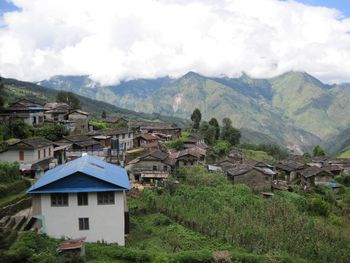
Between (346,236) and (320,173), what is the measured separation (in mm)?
32076

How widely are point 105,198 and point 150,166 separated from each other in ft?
82.5

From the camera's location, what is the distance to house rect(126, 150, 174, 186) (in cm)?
4480

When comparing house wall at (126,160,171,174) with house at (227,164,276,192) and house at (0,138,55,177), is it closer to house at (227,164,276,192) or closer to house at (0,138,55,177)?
house at (227,164,276,192)

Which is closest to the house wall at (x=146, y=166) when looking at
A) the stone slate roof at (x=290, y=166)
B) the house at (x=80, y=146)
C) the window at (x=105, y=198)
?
the house at (x=80, y=146)

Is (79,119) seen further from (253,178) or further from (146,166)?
(253,178)

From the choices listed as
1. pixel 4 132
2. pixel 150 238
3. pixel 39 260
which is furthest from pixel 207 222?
pixel 4 132

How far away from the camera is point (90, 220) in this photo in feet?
72.0

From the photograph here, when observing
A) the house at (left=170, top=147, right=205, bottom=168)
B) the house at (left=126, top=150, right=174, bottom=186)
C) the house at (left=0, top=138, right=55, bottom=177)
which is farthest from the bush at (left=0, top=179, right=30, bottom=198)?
the house at (left=170, top=147, right=205, bottom=168)

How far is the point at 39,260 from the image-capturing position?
16438 millimetres

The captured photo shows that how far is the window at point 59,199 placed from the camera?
72.2 feet

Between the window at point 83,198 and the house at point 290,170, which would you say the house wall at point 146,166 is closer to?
the window at point 83,198

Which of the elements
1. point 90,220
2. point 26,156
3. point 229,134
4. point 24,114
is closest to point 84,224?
point 90,220

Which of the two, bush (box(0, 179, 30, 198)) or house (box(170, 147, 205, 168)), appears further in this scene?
house (box(170, 147, 205, 168))

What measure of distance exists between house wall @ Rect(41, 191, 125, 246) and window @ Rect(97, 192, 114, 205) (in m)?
0.19
